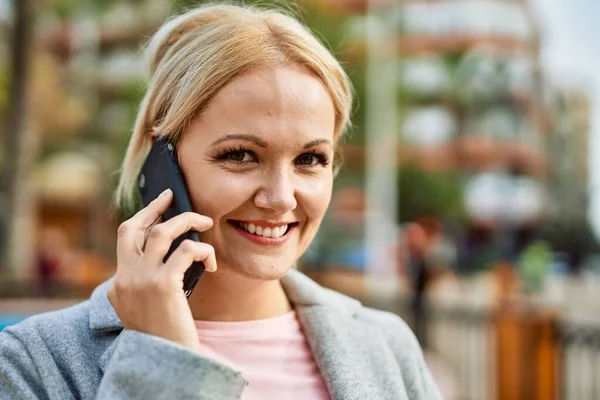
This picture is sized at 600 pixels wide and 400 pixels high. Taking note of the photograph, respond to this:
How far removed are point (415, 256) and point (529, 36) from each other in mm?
34445

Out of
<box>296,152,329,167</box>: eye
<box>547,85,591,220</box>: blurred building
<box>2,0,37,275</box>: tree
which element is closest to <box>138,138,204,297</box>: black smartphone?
<box>296,152,329,167</box>: eye

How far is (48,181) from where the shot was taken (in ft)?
70.1

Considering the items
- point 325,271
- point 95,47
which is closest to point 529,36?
point 95,47

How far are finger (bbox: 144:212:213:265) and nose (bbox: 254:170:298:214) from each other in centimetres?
13

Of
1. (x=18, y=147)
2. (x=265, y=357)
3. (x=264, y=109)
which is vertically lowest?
(x=18, y=147)

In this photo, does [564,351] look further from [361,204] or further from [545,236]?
[545,236]

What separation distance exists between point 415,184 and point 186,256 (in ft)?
107

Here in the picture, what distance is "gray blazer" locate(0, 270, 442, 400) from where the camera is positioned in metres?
1.17

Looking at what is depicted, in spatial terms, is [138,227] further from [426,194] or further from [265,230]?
[426,194]

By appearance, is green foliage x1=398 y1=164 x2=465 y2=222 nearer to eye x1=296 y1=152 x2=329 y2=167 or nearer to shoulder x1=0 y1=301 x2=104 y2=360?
eye x1=296 y1=152 x2=329 y2=167

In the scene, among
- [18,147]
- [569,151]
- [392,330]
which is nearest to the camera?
[392,330]

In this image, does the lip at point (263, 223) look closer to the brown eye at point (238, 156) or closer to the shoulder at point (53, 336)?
the brown eye at point (238, 156)

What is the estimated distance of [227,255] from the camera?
1.40 meters

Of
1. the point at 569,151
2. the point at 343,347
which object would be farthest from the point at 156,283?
the point at 569,151
